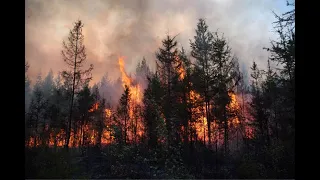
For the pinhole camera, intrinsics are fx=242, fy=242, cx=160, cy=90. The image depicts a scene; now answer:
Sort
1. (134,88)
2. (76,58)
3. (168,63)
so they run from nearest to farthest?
(76,58) < (168,63) < (134,88)

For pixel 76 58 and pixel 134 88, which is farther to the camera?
pixel 134 88

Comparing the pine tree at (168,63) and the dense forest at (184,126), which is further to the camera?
the pine tree at (168,63)

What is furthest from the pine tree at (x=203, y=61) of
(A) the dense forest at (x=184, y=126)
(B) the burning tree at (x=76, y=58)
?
(B) the burning tree at (x=76, y=58)

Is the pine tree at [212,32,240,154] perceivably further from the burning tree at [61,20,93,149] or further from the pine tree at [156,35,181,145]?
the burning tree at [61,20,93,149]

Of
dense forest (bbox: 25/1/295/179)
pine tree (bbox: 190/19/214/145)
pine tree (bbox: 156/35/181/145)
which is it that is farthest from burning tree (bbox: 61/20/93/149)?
pine tree (bbox: 190/19/214/145)

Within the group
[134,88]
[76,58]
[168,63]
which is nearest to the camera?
[76,58]

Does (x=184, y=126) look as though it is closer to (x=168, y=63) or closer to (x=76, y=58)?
(x=168, y=63)

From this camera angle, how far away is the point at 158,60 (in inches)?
1120

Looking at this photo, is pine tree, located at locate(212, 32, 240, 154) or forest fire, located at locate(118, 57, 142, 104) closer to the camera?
pine tree, located at locate(212, 32, 240, 154)

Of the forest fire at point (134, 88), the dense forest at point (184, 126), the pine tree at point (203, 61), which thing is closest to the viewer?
the dense forest at point (184, 126)

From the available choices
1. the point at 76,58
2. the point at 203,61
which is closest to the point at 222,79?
the point at 203,61

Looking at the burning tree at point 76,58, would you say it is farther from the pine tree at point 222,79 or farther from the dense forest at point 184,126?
the pine tree at point 222,79

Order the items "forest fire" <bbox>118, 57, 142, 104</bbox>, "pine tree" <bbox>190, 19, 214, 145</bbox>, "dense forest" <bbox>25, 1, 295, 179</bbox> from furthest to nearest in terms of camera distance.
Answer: "forest fire" <bbox>118, 57, 142, 104</bbox> → "pine tree" <bbox>190, 19, 214, 145</bbox> → "dense forest" <bbox>25, 1, 295, 179</bbox>
